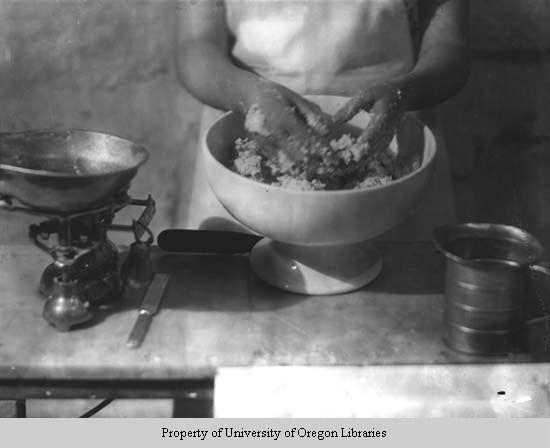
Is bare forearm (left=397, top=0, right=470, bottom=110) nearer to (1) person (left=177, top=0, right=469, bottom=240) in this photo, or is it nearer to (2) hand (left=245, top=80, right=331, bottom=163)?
(1) person (left=177, top=0, right=469, bottom=240)

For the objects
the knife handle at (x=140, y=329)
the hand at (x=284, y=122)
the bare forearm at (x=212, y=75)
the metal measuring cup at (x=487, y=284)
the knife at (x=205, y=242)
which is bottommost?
the knife at (x=205, y=242)

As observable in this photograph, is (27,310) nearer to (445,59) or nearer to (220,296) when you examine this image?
(220,296)

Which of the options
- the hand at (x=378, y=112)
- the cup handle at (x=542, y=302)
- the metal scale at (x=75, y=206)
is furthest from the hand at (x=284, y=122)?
the cup handle at (x=542, y=302)

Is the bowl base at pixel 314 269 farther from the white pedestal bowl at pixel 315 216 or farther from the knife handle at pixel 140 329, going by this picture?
the knife handle at pixel 140 329

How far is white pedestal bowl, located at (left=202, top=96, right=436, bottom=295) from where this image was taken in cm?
74

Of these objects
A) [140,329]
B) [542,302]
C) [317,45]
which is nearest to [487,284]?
[542,302]

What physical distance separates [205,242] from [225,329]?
0.19 metres

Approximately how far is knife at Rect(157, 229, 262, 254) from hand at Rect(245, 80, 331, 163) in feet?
0.54

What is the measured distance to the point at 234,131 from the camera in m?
0.89

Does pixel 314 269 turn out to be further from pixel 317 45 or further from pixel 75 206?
pixel 317 45

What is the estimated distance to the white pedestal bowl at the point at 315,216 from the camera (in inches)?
29.3

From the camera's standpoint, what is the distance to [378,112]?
0.81 metres

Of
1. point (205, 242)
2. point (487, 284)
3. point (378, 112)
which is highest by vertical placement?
point (378, 112)

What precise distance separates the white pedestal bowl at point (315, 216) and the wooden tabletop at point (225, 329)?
0.02 m
